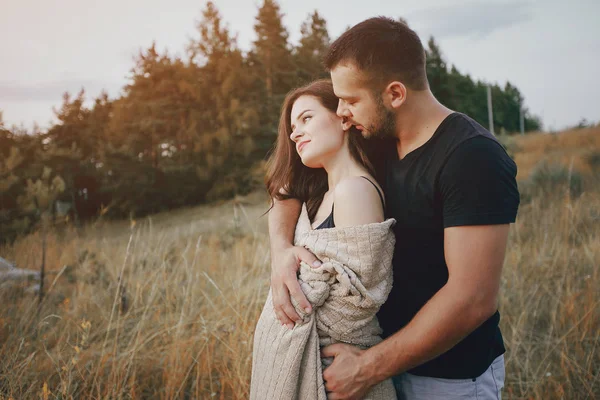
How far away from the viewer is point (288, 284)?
1.63 m

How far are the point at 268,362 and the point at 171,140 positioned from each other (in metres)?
27.1

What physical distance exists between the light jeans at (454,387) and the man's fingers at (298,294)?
58cm

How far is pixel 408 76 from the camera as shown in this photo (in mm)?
1677

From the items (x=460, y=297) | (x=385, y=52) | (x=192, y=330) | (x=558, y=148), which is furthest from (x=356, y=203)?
(x=558, y=148)

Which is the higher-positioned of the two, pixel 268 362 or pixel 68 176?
pixel 68 176

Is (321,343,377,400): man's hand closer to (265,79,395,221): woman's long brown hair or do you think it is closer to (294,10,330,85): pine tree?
(265,79,395,221): woman's long brown hair

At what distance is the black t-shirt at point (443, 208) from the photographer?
1.37m

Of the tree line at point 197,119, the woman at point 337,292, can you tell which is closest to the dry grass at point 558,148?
the tree line at point 197,119

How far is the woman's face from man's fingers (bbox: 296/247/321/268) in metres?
0.45

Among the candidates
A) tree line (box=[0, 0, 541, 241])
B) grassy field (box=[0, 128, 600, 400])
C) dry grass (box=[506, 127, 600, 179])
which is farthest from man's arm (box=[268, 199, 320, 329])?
tree line (box=[0, 0, 541, 241])

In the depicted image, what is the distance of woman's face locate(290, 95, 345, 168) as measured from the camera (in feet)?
6.24

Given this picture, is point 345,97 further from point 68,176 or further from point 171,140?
point 171,140

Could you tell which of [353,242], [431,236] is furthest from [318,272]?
[431,236]

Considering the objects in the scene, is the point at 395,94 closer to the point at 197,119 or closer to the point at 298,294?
the point at 298,294
